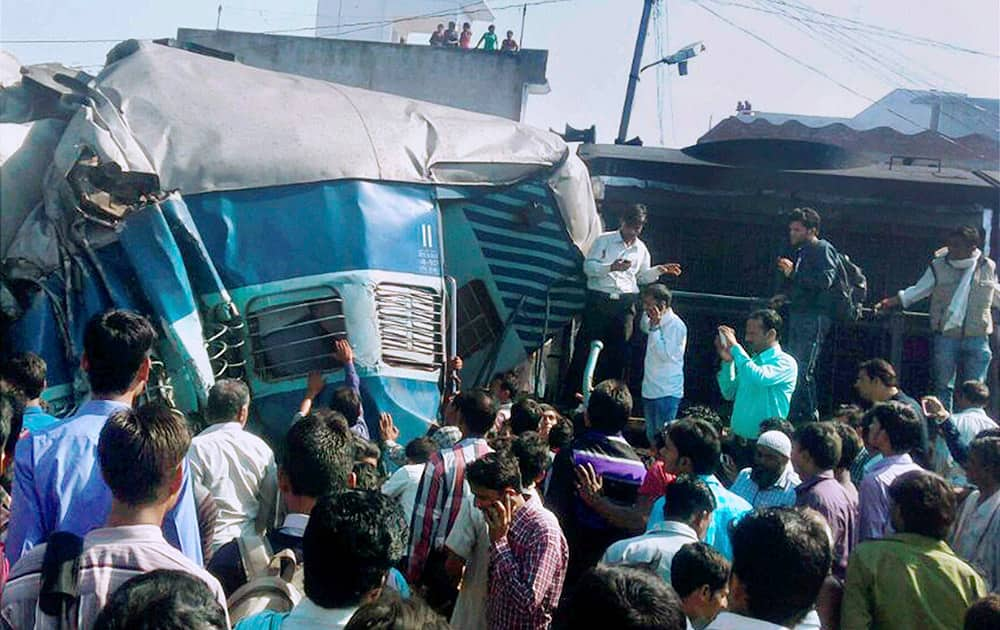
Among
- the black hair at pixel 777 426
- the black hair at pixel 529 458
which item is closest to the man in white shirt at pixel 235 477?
the black hair at pixel 529 458

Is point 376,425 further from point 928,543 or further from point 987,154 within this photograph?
point 987,154

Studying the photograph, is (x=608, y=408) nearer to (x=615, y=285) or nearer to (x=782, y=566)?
(x=782, y=566)

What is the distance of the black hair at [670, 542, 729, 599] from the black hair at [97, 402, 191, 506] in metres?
1.55

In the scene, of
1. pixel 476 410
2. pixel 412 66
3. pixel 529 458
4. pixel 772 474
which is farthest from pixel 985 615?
pixel 412 66

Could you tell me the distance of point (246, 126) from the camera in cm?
727

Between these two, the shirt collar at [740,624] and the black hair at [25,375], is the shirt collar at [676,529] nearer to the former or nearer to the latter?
the shirt collar at [740,624]

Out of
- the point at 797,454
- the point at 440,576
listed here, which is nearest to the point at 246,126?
the point at 440,576

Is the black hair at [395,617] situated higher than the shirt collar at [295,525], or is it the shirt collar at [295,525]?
the black hair at [395,617]

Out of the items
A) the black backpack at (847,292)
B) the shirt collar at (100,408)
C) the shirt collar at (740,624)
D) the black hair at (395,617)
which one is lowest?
the shirt collar at (740,624)

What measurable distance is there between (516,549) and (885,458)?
192 cm

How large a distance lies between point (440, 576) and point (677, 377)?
→ 148 inches

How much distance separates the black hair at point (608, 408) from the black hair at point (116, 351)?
2.08 metres

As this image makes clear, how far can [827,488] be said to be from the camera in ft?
14.9

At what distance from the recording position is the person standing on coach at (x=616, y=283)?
27.4 feet
